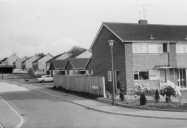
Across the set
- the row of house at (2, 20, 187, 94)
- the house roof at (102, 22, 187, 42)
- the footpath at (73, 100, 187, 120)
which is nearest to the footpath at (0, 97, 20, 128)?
the footpath at (73, 100, 187, 120)

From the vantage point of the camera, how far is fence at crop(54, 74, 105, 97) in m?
26.1

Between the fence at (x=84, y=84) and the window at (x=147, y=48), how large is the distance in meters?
5.65

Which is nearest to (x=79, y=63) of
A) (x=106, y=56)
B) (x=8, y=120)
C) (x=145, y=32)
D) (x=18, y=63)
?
(x=106, y=56)

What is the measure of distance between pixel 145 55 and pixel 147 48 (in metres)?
0.74

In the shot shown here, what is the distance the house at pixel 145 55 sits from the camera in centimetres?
3017

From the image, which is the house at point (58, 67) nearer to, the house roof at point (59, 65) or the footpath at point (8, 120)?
the house roof at point (59, 65)

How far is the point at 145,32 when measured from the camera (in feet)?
109

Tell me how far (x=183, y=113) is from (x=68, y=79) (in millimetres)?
20919

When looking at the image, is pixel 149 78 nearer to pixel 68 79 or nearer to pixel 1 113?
pixel 68 79

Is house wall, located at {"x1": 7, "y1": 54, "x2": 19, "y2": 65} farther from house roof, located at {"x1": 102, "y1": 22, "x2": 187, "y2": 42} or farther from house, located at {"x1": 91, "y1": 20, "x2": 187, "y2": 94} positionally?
house roof, located at {"x1": 102, "y1": 22, "x2": 187, "y2": 42}

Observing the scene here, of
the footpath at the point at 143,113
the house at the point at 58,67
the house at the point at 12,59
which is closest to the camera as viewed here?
the footpath at the point at 143,113

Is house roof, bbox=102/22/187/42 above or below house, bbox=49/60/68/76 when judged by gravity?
above

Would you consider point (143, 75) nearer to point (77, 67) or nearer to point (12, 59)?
point (77, 67)

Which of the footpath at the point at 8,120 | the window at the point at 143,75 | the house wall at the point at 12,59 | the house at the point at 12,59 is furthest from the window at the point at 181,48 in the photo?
the house wall at the point at 12,59
